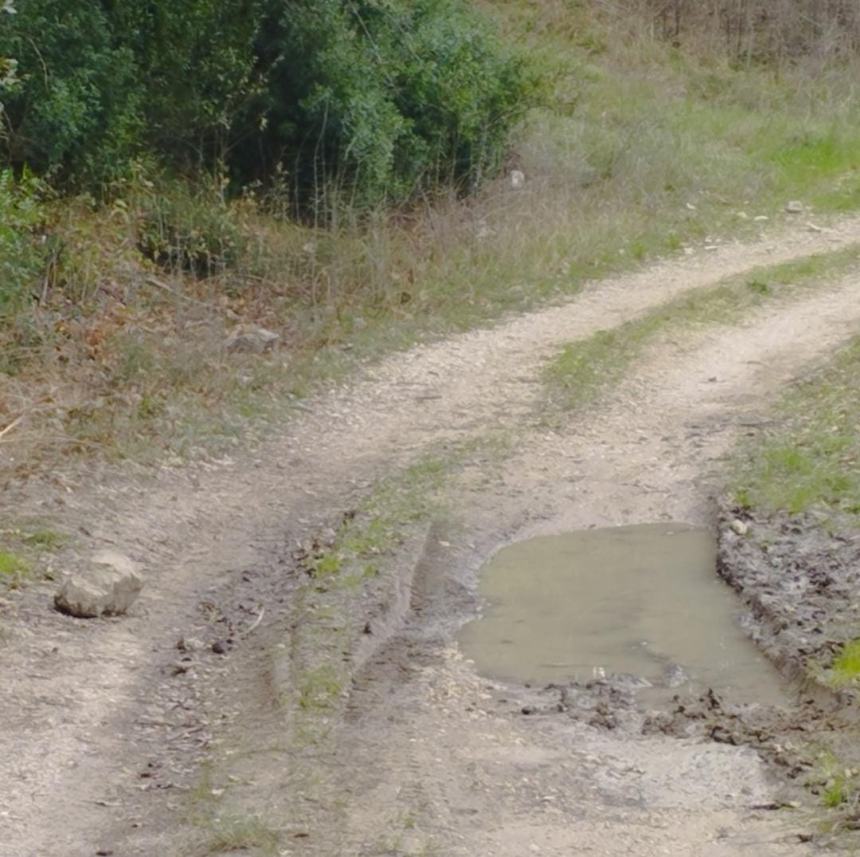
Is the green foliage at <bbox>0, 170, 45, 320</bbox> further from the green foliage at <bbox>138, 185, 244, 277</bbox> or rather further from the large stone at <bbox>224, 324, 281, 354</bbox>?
the green foliage at <bbox>138, 185, 244, 277</bbox>

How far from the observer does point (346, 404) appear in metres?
A: 9.98

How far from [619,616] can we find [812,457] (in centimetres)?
234

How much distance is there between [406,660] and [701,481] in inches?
110

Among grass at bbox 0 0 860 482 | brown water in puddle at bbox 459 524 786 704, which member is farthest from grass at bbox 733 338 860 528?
grass at bbox 0 0 860 482

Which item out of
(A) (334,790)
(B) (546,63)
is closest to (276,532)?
(A) (334,790)

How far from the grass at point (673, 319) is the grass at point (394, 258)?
1.04m

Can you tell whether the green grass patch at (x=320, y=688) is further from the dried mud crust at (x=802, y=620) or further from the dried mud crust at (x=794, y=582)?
the dried mud crust at (x=794, y=582)

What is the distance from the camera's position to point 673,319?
11.9 m

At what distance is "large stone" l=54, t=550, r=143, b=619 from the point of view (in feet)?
22.0

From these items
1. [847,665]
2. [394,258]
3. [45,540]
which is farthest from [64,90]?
[847,665]

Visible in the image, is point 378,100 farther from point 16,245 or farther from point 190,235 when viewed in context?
point 16,245

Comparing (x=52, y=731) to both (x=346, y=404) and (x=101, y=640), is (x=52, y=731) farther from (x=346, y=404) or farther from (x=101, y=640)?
(x=346, y=404)

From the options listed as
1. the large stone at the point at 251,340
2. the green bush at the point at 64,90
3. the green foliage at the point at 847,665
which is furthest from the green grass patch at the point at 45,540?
the green bush at the point at 64,90

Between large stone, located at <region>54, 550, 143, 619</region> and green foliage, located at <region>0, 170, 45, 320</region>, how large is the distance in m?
3.70
